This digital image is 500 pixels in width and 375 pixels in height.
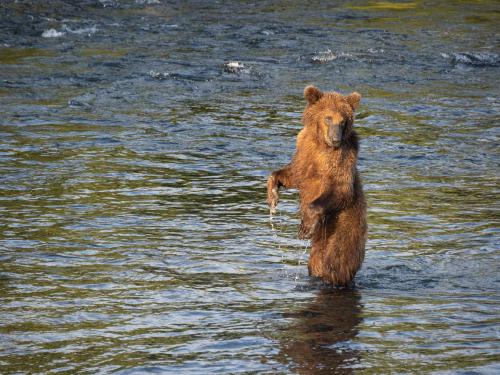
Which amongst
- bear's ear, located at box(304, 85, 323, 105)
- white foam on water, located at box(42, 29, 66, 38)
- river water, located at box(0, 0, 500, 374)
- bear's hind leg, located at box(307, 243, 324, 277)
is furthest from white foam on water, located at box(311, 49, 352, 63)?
bear's hind leg, located at box(307, 243, 324, 277)

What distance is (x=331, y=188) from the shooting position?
8.41 m

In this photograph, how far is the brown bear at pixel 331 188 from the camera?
8.36m

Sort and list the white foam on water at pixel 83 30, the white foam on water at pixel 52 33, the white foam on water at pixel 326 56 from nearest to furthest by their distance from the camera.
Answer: the white foam on water at pixel 326 56
the white foam on water at pixel 52 33
the white foam on water at pixel 83 30

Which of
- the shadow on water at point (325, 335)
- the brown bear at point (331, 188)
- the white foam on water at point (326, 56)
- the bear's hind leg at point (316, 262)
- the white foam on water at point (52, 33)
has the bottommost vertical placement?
the shadow on water at point (325, 335)

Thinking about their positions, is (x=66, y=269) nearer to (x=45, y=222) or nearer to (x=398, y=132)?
(x=45, y=222)

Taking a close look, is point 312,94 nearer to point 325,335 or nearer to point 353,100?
point 353,100

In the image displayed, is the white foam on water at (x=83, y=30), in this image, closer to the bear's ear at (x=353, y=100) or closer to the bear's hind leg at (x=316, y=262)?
the bear's ear at (x=353, y=100)

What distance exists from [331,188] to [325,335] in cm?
155

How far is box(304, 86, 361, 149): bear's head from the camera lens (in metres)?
8.29

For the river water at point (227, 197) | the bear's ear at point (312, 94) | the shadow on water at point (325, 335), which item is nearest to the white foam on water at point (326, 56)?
the river water at point (227, 197)

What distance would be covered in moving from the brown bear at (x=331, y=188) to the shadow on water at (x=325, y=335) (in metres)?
0.29

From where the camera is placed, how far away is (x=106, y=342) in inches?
274

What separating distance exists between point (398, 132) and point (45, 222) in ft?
20.9

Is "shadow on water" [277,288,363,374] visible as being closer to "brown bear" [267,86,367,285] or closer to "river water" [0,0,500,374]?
"river water" [0,0,500,374]
